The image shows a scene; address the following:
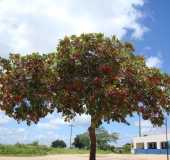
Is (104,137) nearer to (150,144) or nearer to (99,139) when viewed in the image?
(99,139)

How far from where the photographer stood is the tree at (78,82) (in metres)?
21.6

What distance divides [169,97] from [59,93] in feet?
19.5

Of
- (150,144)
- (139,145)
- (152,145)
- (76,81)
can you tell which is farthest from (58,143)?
(76,81)

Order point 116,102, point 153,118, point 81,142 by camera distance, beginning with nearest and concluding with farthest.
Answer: point 116,102
point 153,118
point 81,142

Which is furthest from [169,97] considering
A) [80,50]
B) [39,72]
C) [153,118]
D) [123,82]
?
[39,72]

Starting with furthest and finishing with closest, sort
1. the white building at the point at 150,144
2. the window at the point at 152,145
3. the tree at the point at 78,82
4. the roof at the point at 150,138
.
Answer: the window at the point at 152,145, the roof at the point at 150,138, the white building at the point at 150,144, the tree at the point at 78,82

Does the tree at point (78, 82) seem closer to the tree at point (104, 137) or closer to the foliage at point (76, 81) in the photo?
the foliage at point (76, 81)

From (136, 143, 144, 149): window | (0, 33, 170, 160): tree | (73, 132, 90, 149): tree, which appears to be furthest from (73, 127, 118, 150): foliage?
(0, 33, 170, 160): tree

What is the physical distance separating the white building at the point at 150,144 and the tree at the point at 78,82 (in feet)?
204

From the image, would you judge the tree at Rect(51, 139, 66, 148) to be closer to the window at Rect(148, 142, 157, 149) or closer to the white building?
the white building

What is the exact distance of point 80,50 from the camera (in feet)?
73.4

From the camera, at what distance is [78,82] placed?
21500mm

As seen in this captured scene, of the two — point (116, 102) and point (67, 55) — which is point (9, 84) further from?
point (116, 102)

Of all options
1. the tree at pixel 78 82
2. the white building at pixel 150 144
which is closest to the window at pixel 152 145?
the white building at pixel 150 144
